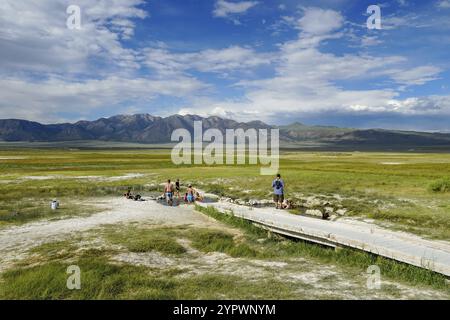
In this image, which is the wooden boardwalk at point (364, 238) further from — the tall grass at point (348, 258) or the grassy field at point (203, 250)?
the grassy field at point (203, 250)

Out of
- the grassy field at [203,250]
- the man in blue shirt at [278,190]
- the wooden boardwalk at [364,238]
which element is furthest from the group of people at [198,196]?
the grassy field at [203,250]

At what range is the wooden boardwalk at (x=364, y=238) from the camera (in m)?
15.7

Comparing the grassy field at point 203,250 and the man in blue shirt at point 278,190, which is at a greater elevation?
the man in blue shirt at point 278,190

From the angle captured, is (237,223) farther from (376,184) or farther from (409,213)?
(376,184)

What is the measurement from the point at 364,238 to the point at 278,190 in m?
10.6

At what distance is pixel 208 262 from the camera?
18000 millimetres

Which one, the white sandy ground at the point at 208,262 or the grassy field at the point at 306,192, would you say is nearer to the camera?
the white sandy ground at the point at 208,262

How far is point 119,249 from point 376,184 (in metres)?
33.3

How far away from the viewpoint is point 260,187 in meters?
44.2

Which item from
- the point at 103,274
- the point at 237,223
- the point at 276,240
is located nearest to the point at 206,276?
the point at 103,274

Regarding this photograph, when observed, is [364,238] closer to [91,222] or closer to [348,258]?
[348,258]

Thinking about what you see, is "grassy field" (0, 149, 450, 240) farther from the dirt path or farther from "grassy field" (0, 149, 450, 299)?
the dirt path

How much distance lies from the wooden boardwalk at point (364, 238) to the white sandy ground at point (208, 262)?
1722 millimetres

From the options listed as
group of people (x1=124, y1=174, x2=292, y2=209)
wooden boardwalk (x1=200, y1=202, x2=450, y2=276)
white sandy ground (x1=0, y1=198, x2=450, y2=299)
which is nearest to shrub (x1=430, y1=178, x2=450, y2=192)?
group of people (x1=124, y1=174, x2=292, y2=209)
